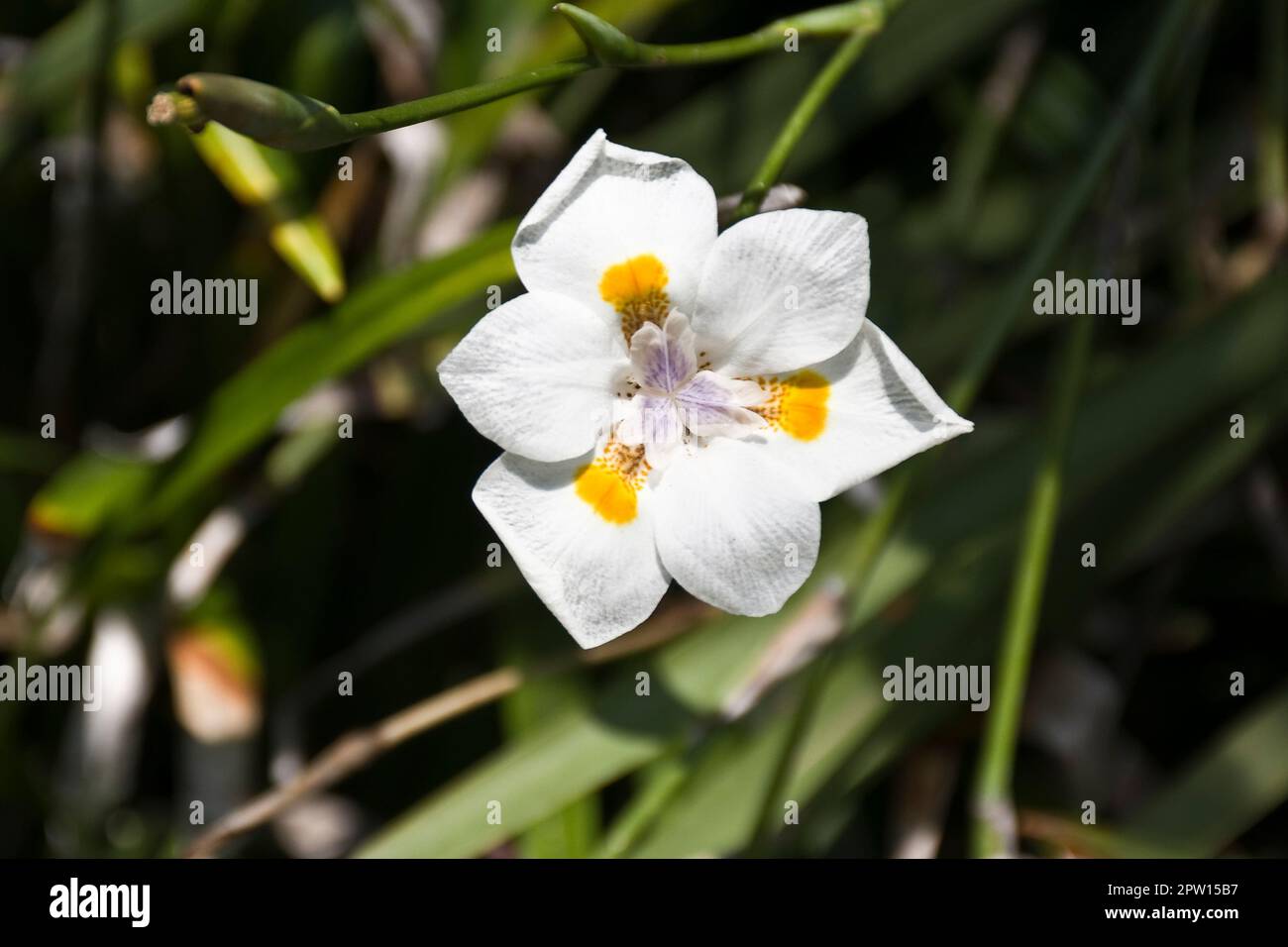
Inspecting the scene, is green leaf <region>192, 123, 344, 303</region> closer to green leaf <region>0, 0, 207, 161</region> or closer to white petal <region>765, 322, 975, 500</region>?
green leaf <region>0, 0, 207, 161</region>

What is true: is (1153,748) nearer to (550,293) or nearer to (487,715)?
(487,715)

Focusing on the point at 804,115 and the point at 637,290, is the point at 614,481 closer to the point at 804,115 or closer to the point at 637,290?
the point at 637,290

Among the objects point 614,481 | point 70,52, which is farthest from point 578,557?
point 70,52

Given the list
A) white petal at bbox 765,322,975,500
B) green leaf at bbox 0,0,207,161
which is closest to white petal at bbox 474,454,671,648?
white petal at bbox 765,322,975,500

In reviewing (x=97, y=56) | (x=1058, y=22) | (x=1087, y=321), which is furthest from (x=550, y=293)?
(x=1058, y=22)

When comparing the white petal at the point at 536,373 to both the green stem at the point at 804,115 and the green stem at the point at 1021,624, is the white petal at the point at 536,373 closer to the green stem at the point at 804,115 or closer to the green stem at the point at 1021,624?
the green stem at the point at 804,115

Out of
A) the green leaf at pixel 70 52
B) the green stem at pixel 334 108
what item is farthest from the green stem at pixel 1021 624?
the green leaf at pixel 70 52

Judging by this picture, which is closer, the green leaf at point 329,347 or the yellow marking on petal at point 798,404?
the yellow marking on petal at point 798,404
